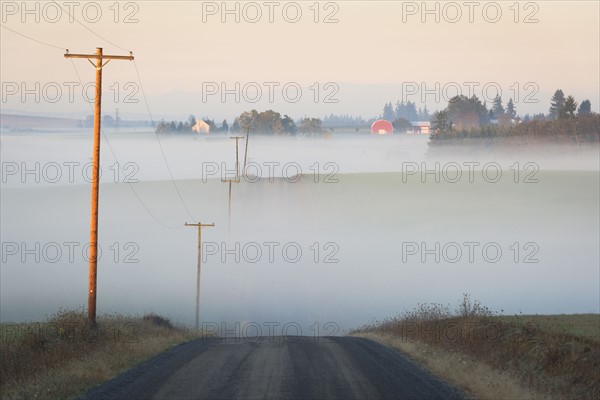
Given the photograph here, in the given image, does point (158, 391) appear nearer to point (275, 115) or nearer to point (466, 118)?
point (275, 115)

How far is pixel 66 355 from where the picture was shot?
75.5ft

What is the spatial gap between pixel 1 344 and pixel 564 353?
17068 millimetres

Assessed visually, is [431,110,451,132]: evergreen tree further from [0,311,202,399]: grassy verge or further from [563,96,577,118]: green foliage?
[0,311,202,399]: grassy verge

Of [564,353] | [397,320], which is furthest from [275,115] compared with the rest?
[564,353]

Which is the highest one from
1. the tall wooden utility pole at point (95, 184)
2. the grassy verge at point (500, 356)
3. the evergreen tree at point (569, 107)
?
the evergreen tree at point (569, 107)

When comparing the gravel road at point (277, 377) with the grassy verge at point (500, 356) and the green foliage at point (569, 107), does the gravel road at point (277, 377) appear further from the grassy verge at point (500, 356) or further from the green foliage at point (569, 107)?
the green foliage at point (569, 107)

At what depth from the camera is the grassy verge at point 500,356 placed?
739 inches

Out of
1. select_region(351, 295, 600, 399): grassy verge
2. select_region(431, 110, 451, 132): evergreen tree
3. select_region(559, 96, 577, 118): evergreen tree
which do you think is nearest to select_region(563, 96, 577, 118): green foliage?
select_region(559, 96, 577, 118): evergreen tree

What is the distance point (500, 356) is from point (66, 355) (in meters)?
12.7

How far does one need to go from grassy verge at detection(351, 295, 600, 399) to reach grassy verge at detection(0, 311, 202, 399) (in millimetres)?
8668

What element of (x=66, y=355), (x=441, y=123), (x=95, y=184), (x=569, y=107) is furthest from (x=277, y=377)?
(x=569, y=107)

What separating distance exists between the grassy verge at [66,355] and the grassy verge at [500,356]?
867cm

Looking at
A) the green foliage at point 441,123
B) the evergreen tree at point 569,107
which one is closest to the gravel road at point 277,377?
the green foliage at point 441,123

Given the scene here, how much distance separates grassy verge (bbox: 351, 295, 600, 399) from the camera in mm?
18781
